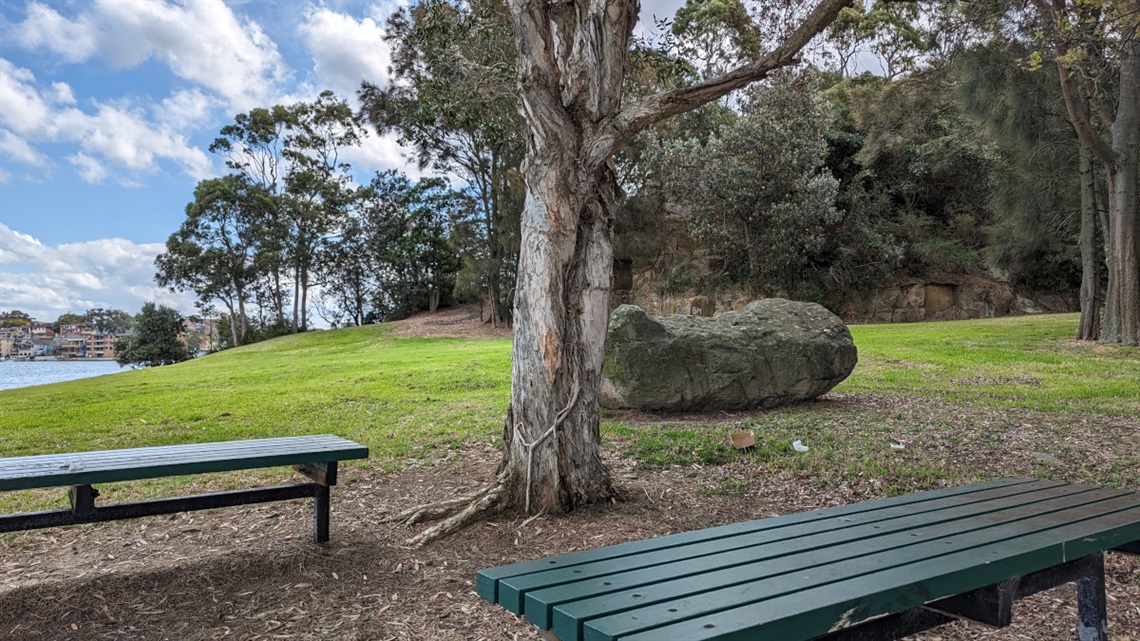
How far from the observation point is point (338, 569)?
13.8 ft

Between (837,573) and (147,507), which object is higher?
(837,573)

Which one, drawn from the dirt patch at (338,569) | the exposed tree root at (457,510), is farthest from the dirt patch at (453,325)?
the exposed tree root at (457,510)

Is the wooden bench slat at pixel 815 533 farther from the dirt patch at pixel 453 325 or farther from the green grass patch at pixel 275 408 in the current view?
the dirt patch at pixel 453 325

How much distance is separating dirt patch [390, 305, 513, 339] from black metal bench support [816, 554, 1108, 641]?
23389 mm

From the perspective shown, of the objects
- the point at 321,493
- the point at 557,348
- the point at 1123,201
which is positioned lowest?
the point at 321,493

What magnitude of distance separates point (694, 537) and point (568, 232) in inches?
113

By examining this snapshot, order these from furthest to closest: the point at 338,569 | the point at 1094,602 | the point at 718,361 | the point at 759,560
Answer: the point at 718,361 → the point at 338,569 → the point at 1094,602 → the point at 759,560

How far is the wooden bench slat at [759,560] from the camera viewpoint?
2057 mm

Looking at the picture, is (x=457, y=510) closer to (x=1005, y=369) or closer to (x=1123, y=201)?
(x=1005, y=369)

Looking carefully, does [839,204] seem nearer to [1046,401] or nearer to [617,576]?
[1046,401]

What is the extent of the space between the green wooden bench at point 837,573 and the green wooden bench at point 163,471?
7.54ft

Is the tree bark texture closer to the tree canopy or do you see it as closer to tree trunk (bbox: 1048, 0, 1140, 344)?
tree trunk (bbox: 1048, 0, 1140, 344)

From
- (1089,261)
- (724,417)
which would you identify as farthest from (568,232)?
(1089,261)

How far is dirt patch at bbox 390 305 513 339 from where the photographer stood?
27250mm
